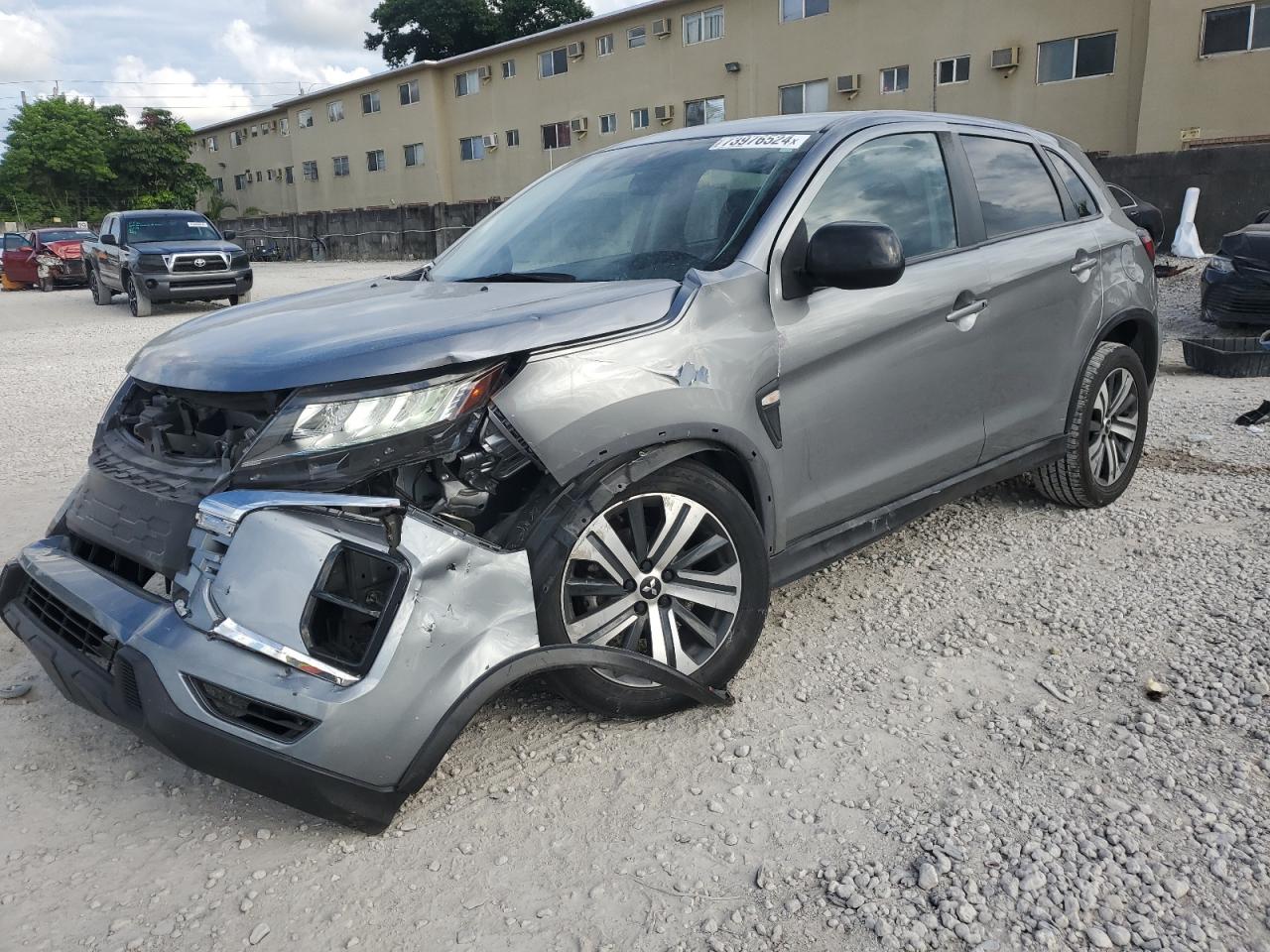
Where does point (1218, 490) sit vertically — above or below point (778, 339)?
below

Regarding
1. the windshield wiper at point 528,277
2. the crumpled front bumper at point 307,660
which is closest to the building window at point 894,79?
the windshield wiper at point 528,277

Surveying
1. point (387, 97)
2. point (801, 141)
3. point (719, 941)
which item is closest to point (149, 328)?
point (801, 141)

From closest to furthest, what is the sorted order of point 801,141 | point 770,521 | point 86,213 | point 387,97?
1. point 770,521
2. point 801,141
3. point 387,97
4. point 86,213

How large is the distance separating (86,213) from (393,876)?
6802 cm

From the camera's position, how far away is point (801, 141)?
3.43 meters

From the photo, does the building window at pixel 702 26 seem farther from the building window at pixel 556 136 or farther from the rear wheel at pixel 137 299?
the rear wheel at pixel 137 299

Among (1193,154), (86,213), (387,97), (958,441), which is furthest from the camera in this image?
(86,213)

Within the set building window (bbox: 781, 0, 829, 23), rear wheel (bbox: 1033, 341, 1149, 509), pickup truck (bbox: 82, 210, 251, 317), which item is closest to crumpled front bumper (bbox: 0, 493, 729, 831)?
rear wheel (bbox: 1033, 341, 1149, 509)

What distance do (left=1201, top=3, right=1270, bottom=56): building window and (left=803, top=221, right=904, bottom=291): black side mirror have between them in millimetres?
22642

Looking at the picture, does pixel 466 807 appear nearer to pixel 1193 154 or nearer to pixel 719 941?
pixel 719 941

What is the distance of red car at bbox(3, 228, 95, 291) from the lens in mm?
24469

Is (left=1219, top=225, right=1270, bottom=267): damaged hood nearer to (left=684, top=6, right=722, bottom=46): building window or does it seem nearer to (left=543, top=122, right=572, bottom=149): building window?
(left=684, top=6, right=722, bottom=46): building window

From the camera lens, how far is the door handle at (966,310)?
3.62 metres

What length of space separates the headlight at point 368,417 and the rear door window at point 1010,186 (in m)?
2.54
